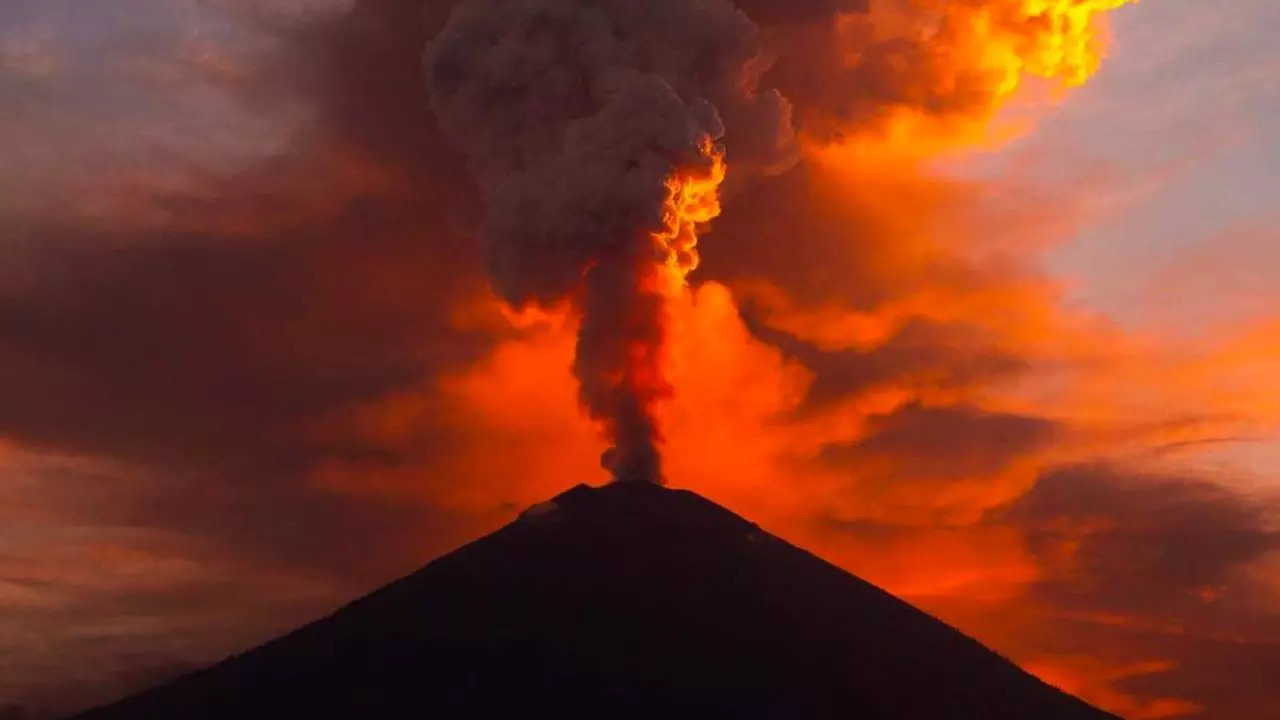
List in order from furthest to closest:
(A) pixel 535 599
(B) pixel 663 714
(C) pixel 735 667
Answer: (A) pixel 535 599, (C) pixel 735 667, (B) pixel 663 714

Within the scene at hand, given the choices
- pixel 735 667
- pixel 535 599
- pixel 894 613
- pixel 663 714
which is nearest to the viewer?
pixel 663 714

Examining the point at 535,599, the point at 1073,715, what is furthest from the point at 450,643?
the point at 1073,715

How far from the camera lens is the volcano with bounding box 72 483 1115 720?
64.6 meters

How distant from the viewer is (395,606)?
74062mm

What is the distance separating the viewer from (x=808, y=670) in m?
68.2

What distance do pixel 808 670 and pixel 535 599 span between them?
42.7 ft

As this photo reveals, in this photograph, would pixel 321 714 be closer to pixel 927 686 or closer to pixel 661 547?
pixel 661 547

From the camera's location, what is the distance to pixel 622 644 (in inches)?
2680

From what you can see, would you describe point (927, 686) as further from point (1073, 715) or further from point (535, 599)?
point (535, 599)

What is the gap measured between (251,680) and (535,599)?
511 inches

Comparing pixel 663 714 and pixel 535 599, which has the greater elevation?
pixel 535 599

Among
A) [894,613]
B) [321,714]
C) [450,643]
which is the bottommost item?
[321,714]

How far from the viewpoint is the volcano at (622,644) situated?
64625mm

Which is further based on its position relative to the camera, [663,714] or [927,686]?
[927,686]
